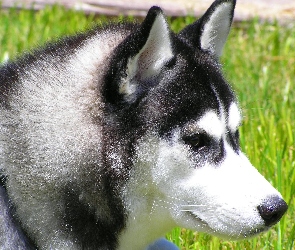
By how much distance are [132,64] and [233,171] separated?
570mm

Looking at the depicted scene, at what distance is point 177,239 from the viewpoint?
3611mm

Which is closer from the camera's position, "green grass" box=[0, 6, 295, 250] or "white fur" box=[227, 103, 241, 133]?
"white fur" box=[227, 103, 241, 133]

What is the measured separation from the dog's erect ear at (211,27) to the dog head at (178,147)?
9.5 inches

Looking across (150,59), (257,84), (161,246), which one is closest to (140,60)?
(150,59)

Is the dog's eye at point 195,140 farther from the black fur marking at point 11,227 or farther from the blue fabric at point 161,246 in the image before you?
the black fur marking at point 11,227

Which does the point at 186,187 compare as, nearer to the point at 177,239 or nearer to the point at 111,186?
the point at 111,186

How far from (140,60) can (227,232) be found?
76cm

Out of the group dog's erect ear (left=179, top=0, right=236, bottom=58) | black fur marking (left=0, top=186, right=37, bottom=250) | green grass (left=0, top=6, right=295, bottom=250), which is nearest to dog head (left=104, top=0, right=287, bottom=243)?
dog's erect ear (left=179, top=0, right=236, bottom=58)

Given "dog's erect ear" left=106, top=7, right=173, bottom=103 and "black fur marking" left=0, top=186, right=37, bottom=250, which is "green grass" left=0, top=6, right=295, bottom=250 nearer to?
"dog's erect ear" left=106, top=7, right=173, bottom=103

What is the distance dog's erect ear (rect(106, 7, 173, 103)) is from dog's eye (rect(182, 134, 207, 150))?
25 centimetres

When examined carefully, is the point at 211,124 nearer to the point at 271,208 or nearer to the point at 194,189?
the point at 194,189

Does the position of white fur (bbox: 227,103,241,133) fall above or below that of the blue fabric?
above

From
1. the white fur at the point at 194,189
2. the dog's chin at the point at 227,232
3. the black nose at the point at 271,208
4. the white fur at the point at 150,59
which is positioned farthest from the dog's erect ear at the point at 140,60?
the black nose at the point at 271,208

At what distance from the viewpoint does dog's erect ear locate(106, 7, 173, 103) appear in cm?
266
